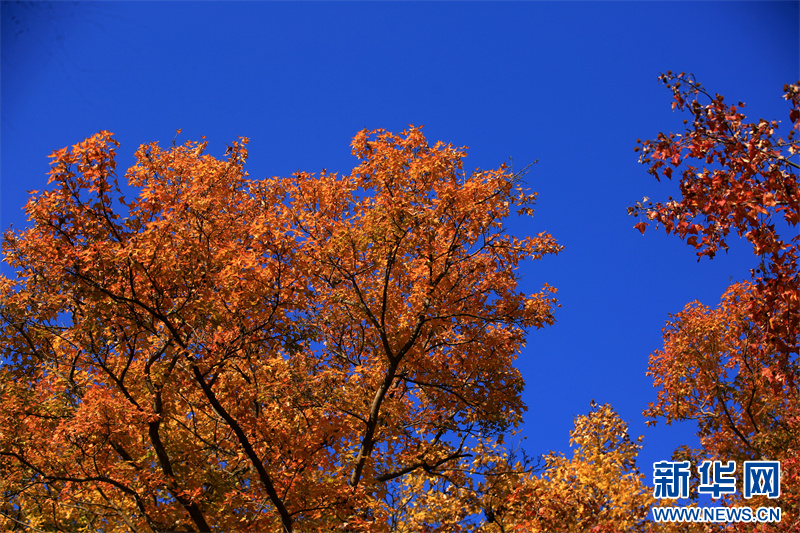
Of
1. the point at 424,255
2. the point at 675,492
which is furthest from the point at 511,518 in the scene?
the point at 424,255

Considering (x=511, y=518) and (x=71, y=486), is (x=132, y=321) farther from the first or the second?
(x=511, y=518)

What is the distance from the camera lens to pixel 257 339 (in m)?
11.8

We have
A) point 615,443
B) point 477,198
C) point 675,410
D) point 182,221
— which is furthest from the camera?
point 675,410

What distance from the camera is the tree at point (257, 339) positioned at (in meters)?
11.3

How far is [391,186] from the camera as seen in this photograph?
1305 centimetres

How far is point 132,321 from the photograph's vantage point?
1195 centimetres

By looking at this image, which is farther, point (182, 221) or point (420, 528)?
point (420, 528)

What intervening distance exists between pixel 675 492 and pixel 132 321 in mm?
11084

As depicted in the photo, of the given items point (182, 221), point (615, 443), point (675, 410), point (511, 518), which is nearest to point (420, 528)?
point (511, 518)

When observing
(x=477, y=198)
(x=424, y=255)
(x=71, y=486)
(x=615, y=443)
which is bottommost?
(x=71, y=486)

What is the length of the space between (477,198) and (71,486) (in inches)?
376

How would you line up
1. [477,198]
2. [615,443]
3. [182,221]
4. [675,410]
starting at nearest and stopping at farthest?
[182,221] → [477,198] → [615,443] → [675,410]

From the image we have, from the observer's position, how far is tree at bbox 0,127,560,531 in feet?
37.0

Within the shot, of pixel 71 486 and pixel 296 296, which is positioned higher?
pixel 296 296
